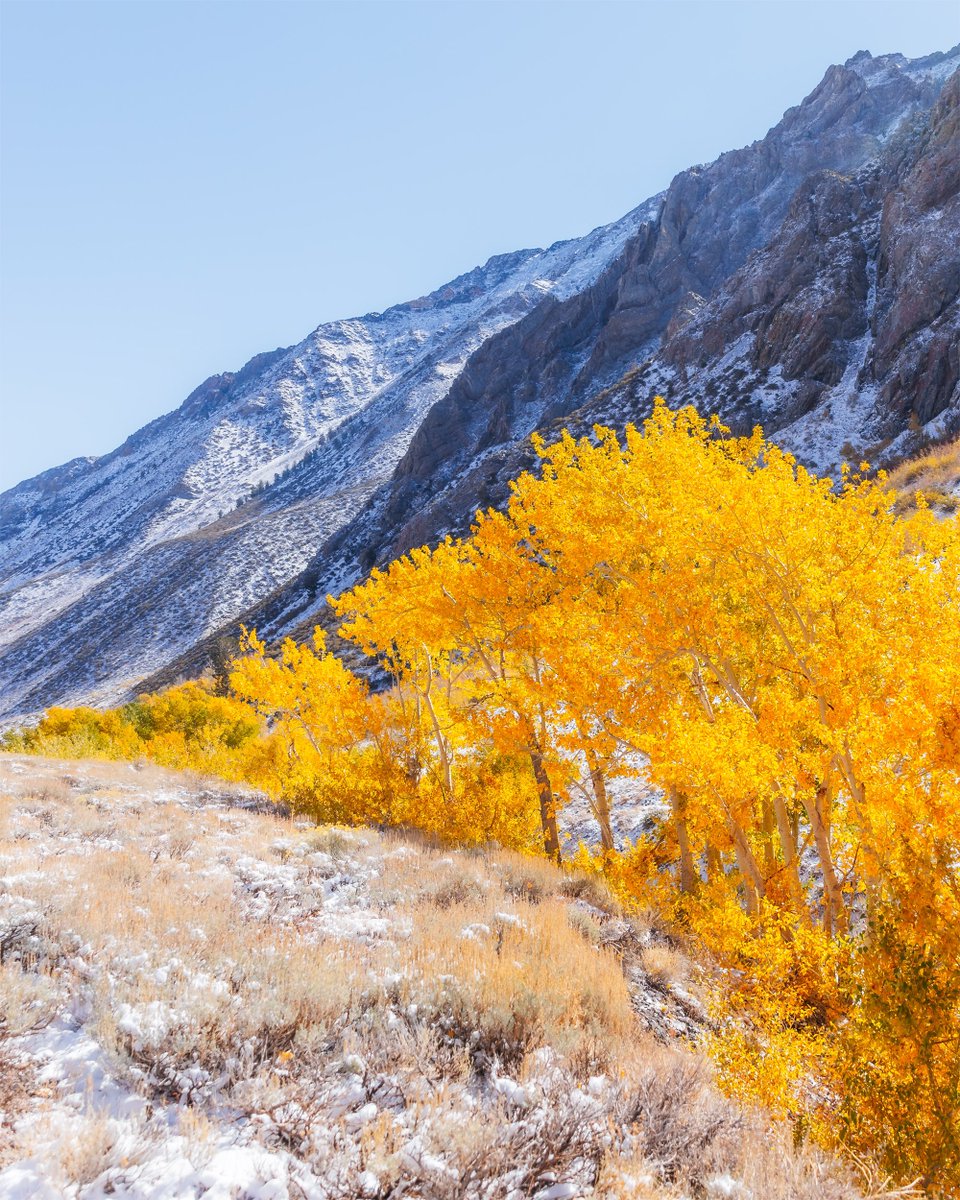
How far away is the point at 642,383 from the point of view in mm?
63094

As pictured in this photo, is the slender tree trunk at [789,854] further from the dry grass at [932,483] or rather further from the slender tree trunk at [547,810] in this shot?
the dry grass at [932,483]

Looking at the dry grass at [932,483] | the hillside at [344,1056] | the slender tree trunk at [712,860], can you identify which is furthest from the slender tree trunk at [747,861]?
the dry grass at [932,483]

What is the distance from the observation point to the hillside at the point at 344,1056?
310cm

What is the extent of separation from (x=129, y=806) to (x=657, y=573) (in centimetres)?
1094

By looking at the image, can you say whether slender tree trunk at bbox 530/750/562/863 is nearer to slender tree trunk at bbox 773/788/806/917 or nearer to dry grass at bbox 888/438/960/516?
slender tree trunk at bbox 773/788/806/917

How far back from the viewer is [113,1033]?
376cm

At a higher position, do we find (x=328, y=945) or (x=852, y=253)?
(x=852, y=253)

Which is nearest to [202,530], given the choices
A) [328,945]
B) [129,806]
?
[129,806]

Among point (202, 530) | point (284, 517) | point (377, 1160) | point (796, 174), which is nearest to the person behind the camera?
point (377, 1160)

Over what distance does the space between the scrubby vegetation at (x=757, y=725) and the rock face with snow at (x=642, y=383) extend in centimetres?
3229

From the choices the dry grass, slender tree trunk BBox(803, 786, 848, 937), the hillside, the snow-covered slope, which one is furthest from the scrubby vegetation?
the snow-covered slope

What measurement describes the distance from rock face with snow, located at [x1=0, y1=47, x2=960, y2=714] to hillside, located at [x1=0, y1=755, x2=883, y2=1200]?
3778 centimetres

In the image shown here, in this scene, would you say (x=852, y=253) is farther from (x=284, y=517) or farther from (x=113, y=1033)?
(x=284, y=517)

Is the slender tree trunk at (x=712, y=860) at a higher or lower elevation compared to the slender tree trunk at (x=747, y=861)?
lower
